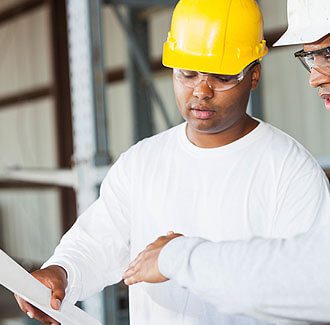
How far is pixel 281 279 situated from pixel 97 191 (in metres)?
2.75

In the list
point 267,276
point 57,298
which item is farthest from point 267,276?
point 57,298

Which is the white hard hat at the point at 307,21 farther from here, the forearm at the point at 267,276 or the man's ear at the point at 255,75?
the forearm at the point at 267,276

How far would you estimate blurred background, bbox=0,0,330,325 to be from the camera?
7.96 metres

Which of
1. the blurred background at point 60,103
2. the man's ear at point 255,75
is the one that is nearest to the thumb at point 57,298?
the man's ear at point 255,75

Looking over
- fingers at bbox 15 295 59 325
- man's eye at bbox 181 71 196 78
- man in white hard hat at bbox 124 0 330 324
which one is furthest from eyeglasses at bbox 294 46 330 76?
fingers at bbox 15 295 59 325

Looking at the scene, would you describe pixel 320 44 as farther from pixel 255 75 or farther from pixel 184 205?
pixel 184 205

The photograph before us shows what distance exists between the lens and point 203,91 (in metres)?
2.23

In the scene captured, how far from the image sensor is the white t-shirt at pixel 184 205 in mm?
2189

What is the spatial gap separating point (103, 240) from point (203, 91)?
0.55 m

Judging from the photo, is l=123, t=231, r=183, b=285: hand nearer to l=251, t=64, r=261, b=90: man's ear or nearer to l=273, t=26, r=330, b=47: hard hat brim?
l=273, t=26, r=330, b=47: hard hat brim

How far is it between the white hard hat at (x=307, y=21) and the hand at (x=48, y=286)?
857 millimetres

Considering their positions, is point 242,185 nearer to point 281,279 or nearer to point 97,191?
point 281,279

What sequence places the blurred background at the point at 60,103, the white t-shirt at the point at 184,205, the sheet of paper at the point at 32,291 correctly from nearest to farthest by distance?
the sheet of paper at the point at 32,291 → the white t-shirt at the point at 184,205 → the blurred background at the point at 60,103

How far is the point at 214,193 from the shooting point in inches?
90.5
